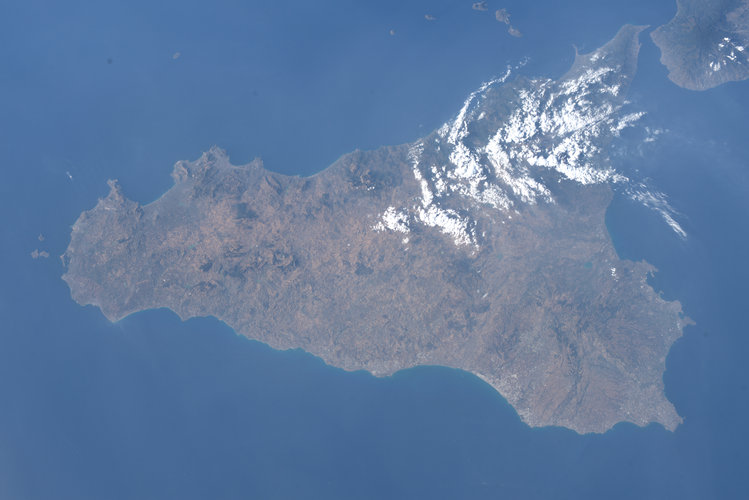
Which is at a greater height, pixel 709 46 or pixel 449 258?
pixel 709 46

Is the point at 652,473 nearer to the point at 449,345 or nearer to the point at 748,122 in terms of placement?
the point at 449,345

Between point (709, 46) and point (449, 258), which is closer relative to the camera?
point (449, 258)

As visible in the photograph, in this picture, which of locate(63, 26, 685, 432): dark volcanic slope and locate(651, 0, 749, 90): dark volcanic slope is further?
locate(651, 0, 749, 90): dark volcanic slope

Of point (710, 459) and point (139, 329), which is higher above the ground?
point (139, 329)

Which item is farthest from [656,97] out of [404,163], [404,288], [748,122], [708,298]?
[404,288]
